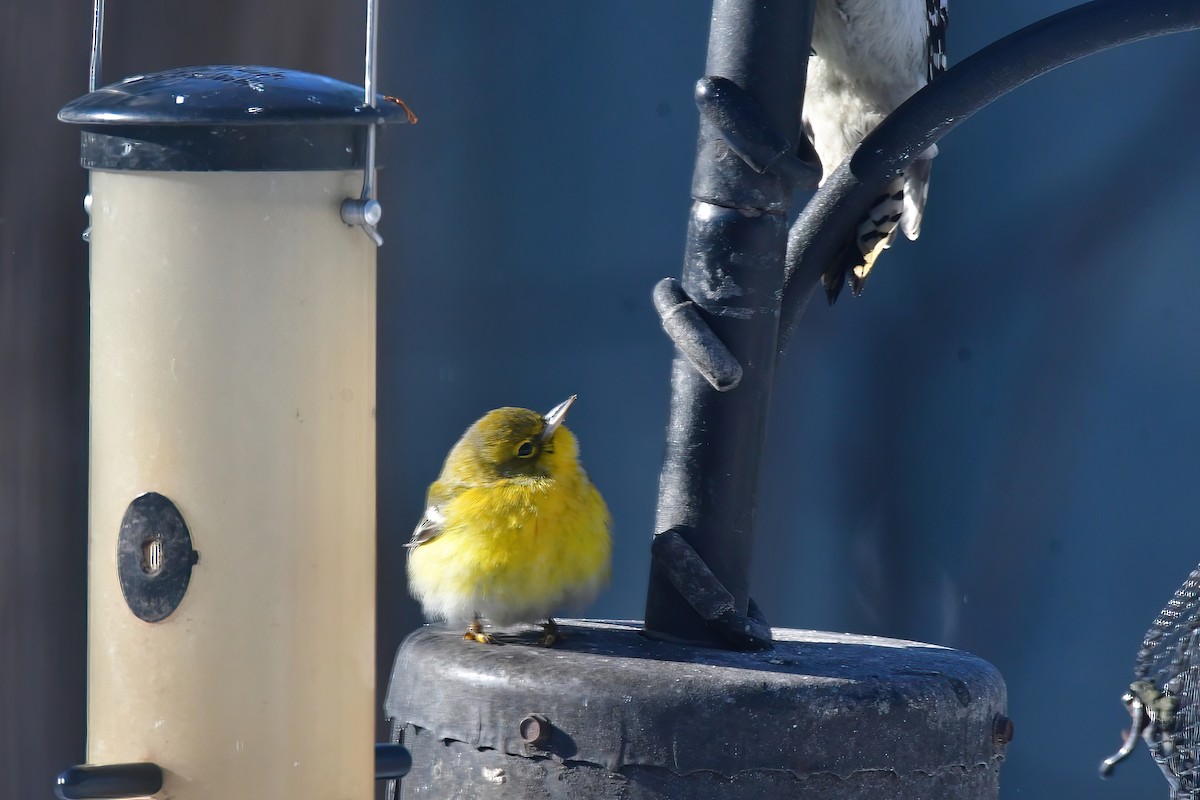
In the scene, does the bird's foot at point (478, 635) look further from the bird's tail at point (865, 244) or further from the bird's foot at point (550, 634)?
the bird's tail at point (865, 244)

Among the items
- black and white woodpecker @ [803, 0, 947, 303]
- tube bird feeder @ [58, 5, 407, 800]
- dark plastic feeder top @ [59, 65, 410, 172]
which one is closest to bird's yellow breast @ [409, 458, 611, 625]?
tube bird feeder @ [58, 5, 407, 800]

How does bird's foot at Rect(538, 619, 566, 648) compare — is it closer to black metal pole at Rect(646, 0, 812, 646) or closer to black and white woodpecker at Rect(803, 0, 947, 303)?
black metal pole at Rect(646, 0, 812, 646)

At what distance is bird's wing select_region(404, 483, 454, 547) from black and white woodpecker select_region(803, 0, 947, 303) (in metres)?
1.28

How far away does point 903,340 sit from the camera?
492 cm

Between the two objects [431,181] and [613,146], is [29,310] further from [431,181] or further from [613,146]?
[613,146]

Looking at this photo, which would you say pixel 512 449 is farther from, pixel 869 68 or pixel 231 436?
pixel 869 68

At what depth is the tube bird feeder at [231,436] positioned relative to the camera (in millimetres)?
2141

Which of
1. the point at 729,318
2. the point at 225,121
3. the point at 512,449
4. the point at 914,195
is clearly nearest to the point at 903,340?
the point at 914,195

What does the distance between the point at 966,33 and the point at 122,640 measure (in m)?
3.49

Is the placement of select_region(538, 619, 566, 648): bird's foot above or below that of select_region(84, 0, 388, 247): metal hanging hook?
below

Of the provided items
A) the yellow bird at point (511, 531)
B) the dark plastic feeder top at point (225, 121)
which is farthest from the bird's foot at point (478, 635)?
the dark plastic feeder top at point (225, 121)

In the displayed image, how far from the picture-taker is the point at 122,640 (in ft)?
7.41

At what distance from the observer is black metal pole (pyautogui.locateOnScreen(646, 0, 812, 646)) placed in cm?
239

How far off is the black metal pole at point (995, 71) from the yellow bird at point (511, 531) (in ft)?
2.60
